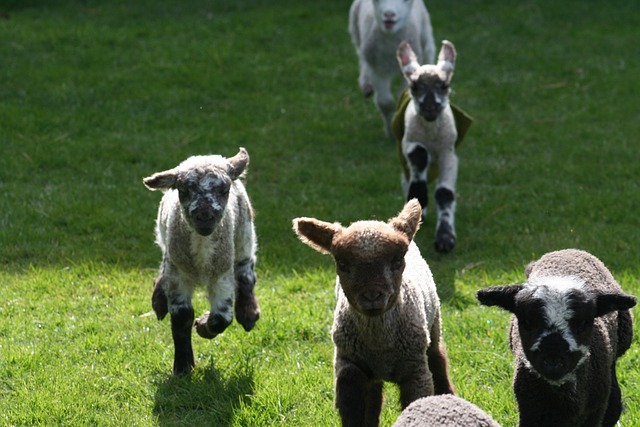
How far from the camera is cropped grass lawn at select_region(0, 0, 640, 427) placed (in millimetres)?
7227

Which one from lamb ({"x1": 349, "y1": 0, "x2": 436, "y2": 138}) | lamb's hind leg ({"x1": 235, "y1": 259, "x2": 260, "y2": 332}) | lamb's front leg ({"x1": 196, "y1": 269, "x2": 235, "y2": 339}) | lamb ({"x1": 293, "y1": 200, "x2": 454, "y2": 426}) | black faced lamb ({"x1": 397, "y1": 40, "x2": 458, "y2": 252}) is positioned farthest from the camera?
lamb ({"x1": 349, "y1": 0, "x2": 436, "y2": 138})

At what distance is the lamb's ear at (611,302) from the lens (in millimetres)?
5328

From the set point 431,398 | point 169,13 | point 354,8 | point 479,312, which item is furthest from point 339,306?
point 169,13

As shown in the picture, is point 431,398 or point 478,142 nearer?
point 431,398

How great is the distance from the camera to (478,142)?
13.0 m

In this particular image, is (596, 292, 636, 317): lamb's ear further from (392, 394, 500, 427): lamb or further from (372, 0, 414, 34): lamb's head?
(372, 0, 414, 34): lamb's head

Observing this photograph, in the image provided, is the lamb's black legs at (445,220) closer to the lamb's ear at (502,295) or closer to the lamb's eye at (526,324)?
the lamb's ear at (502,295)

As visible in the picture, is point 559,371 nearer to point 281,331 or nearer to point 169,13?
point 281,331

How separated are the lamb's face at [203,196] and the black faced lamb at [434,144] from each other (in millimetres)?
3354

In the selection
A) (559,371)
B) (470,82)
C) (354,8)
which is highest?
(559,371)

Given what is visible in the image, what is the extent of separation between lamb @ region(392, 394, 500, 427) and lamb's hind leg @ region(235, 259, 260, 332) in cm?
254

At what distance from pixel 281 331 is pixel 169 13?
35.4 ft

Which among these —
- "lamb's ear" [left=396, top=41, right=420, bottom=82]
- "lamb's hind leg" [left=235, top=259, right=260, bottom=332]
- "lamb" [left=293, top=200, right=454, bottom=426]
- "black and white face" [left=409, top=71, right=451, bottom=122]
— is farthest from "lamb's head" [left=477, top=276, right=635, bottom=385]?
"lamb's ear" [left=396, top=41, right=420, bottom=82]

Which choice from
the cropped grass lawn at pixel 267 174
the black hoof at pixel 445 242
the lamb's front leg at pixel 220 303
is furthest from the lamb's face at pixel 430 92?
the lamb's front leg at pixel 220 303
